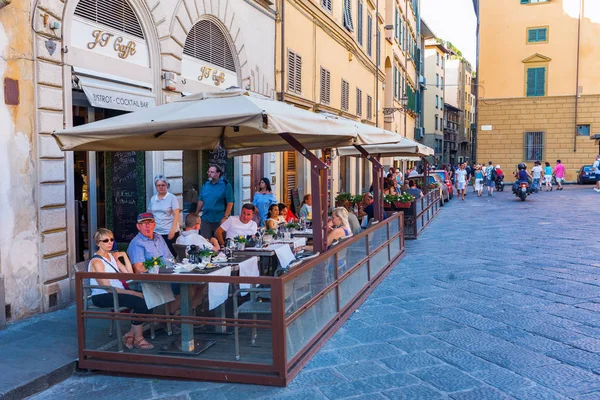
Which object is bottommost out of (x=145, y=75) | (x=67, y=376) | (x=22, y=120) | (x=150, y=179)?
(x=67, y=376)

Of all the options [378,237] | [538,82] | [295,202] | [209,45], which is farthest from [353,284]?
[538,82]

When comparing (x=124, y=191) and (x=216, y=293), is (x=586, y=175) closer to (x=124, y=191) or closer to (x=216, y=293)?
(x=124, y=191)

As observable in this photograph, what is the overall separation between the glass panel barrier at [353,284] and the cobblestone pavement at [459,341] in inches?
8.3

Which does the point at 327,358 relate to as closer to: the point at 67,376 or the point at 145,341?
the point at 145,341

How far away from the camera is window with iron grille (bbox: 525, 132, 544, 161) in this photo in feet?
112

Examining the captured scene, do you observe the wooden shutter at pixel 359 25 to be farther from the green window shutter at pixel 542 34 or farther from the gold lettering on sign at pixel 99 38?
the green window shutter at pixel 542 34

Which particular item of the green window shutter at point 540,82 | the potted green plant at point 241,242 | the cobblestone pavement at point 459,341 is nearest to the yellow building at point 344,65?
the cobblestone pavement at point 459,341

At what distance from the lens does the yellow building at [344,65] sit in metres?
14.6

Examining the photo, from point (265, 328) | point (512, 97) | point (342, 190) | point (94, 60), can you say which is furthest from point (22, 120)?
point (512, 97)

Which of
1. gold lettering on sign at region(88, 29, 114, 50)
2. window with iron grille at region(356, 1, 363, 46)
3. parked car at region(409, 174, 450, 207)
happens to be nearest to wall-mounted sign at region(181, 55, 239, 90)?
gold lettering on sign at region(88, 29, 114, 50)

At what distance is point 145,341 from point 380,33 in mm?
23826

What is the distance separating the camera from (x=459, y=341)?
5.28m

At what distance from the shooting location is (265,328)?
167 inches

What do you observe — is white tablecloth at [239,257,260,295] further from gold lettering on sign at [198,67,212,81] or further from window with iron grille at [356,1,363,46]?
window with iron grille at [356,1,363,46]
